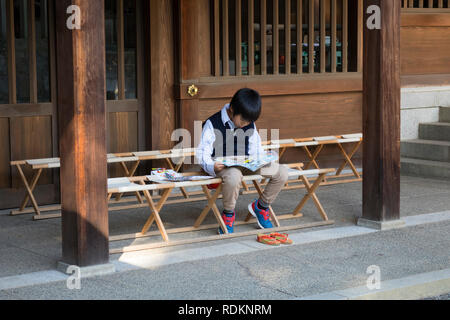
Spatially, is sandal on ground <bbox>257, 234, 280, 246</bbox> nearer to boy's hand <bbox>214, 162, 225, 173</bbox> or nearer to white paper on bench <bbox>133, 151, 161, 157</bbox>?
boy's hand <bbox>214, 162, 225, 173</bbox>

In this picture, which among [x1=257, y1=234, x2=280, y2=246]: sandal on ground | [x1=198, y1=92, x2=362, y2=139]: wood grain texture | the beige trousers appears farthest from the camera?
[x1=198, y1=92, x2=362, y2=139]: wood grain texture

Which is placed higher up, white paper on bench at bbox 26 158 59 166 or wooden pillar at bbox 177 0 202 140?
wooden pillar at bbox 177 0 202 140

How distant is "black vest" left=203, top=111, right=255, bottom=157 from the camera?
688cm

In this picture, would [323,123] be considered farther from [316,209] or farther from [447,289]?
[447,289]

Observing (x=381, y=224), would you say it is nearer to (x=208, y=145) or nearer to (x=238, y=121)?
(x=238, y=121)

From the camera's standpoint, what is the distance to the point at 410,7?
430 inches

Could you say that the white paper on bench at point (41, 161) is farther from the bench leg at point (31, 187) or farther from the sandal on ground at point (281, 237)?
the sandal on ground at point (281, 237)

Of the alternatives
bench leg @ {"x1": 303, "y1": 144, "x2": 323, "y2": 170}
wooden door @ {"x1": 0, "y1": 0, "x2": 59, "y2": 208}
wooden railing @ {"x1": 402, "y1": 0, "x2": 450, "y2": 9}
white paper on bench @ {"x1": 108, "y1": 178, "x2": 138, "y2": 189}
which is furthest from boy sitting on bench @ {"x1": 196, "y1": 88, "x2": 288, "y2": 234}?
wooden railing @ {"x1": 402, "y1": 0, "x2": 450, "y2": 9}

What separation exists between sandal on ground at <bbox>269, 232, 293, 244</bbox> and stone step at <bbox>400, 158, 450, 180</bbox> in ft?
13.6

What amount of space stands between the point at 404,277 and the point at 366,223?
67.8 inches

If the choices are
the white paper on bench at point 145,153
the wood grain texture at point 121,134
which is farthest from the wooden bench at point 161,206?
the wood grain texture at point 121,134

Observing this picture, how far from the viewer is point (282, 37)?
9.91 m

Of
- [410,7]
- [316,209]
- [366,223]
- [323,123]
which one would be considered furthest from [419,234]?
[410,7]

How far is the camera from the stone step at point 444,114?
11.2m
